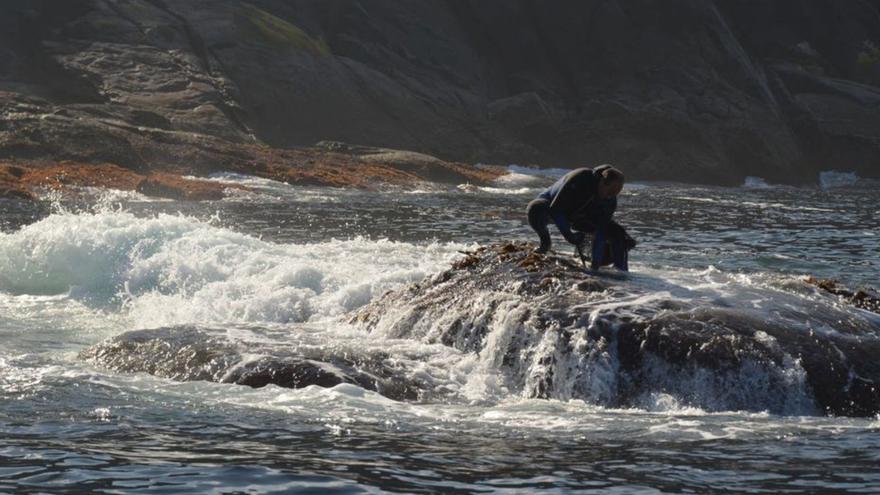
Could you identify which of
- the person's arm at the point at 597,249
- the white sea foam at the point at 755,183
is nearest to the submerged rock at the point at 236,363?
the person's arm at the point at 597,249

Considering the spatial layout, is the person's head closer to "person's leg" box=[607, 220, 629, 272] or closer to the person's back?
the person's back

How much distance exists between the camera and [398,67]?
253 feet

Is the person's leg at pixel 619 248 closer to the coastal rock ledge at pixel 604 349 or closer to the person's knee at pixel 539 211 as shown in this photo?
the coastal rock ledge at pixel 604 349

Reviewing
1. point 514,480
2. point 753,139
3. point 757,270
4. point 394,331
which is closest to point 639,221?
point 757,270

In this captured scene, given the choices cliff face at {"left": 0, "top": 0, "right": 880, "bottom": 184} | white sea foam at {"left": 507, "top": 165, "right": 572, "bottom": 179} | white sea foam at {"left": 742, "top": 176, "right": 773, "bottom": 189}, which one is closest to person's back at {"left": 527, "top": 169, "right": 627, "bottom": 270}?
cliff face at {"left": 0, "top": 0, "right": 880, "bottom": 184}

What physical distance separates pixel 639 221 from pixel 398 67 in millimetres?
39739

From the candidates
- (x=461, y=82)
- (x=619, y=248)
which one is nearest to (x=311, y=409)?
(x=619, y=248)

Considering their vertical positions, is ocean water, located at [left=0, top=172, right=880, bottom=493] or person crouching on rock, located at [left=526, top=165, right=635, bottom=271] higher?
person crouching on rock, located at [left=526, top=165, right=635, bottom=271]

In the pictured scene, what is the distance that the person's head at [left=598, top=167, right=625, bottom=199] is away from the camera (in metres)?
16.5

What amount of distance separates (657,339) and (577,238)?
3.27m

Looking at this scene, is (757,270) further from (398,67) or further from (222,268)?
(398,67)

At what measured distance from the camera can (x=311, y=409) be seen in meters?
12.9

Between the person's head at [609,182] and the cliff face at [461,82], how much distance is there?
36.2 meters

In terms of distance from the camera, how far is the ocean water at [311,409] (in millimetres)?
10070
